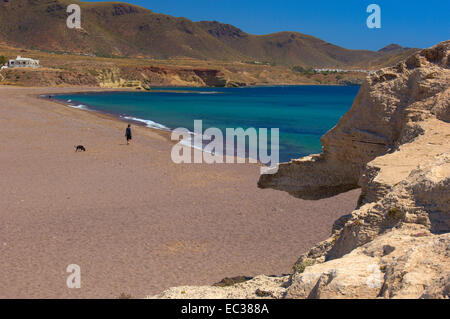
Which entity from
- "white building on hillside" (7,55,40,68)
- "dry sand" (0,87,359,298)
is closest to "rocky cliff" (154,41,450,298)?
"dry sand" (0,87,359,298)

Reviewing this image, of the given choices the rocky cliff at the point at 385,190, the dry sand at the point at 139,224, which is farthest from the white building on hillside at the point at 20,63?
the rocky cliff at the point at 385,190

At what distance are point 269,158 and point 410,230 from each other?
67.1ft

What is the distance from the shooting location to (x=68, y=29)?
19588 cm

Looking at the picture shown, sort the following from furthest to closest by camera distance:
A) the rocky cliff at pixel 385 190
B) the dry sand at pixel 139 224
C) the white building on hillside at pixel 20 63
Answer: the white building on hillside at pixel 20 63, the dry sand at pixel 139 224, the rocky cliff at pixel 385 190

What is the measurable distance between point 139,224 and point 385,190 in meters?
7.90

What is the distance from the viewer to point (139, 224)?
37.0 ft

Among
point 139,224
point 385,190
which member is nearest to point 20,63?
point 139,224

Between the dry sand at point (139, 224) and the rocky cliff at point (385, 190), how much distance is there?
2.40 m

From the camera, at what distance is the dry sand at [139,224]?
27.6 feet

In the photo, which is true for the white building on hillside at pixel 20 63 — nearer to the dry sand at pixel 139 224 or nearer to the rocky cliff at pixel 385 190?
the dry sand at pixel 139 224

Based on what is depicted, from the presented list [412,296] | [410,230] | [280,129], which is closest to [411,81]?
[410,230]

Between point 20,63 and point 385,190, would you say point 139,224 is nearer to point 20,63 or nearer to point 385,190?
point 385,190

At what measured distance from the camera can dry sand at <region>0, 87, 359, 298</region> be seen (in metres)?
8.40

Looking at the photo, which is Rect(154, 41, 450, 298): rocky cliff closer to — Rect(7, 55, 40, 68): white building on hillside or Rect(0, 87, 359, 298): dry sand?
Rect(0, 87, 359, 298): dry sand
